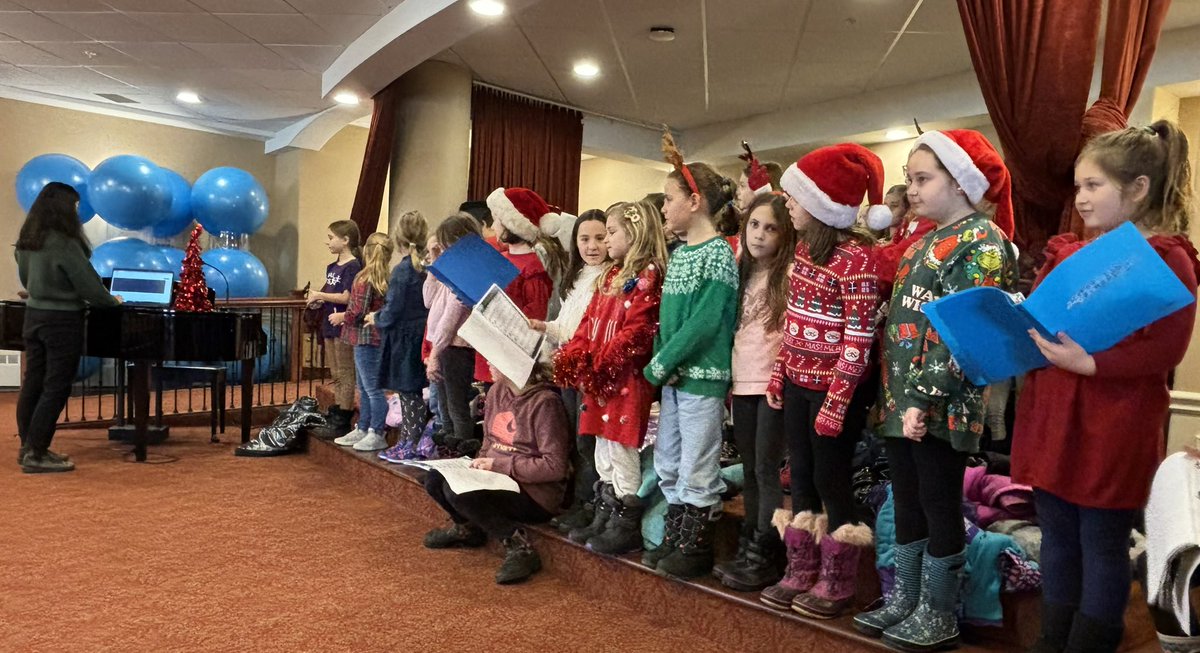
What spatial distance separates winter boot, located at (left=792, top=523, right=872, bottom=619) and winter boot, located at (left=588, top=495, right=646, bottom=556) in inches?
27.5

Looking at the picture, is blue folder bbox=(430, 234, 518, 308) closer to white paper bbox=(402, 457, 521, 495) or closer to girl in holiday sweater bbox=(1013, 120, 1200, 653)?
white paper bbox=(402, 457, 521, 495)

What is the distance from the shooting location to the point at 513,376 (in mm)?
3035

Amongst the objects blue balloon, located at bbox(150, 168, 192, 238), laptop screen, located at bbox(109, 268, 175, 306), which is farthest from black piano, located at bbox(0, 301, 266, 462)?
blue balloon, located at bbox(150, 168, 192, 238)

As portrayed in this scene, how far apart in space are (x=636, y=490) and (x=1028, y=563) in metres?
1.19

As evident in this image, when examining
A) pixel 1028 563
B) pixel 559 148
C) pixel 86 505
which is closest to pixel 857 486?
pixel 1028 563

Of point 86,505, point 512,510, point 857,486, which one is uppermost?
point 857,486

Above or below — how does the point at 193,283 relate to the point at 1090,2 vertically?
below

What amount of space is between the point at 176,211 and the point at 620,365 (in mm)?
7098

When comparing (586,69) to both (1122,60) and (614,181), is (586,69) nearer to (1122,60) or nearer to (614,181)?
(614,181)

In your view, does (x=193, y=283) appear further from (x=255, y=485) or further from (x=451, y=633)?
(x=451, y=633)

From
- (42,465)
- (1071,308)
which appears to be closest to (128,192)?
(42,465)

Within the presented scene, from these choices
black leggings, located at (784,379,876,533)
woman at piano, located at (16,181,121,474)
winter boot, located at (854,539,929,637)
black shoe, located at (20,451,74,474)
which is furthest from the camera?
black shoe, located at (20,451,74,474)

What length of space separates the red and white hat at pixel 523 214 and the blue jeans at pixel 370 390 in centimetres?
121

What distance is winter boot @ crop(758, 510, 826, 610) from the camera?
233cm
